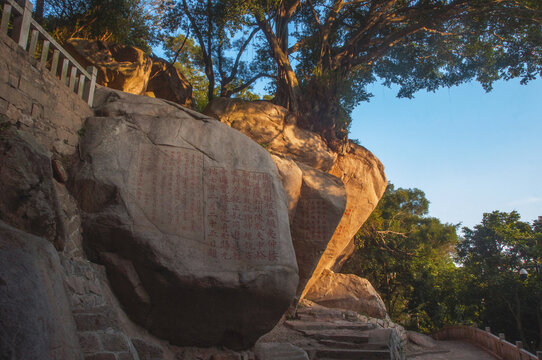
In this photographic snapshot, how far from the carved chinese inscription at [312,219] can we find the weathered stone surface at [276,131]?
2141 mm

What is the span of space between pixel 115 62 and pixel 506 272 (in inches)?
565

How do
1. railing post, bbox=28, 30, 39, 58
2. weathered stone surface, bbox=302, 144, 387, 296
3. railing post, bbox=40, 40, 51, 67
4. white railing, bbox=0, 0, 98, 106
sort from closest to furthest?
white railing, bbox=0, 0, 98, 106 < railing post, bbox=28, 30, 39, 58 < railing post, bbox=40, 40, 51, 67 < weathered stone surface, bbox=302, 144, 387, 296

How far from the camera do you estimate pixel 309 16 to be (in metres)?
13.9

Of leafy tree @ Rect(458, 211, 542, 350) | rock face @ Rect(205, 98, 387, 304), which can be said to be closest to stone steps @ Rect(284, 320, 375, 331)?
rock face @ Rect(205, 98, 387, 304)

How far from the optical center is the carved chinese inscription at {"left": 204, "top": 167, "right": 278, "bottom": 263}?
5406 mm

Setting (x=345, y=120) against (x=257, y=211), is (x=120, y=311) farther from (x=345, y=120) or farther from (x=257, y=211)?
(x=345, y=120)

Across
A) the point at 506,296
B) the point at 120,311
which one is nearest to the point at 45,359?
the point at 120,311

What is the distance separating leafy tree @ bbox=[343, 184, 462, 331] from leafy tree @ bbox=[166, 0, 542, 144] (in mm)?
4894

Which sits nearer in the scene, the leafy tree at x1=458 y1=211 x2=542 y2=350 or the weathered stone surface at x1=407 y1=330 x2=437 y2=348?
the weathered stone surface at x1=407 y1=330 x2=437 y2=348

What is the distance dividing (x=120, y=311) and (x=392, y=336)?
4.98 metres

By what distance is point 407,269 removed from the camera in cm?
1460

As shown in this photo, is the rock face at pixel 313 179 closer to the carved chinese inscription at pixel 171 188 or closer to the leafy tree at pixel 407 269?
the leafy tree at pixel 407 269

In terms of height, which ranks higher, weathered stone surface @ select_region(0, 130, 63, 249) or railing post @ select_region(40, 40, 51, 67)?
railing post @ select_region(40, 40, 51, 67)

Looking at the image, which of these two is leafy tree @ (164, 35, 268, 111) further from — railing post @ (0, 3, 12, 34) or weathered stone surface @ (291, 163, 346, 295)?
railing post @ (0, 3, 12, 34)
